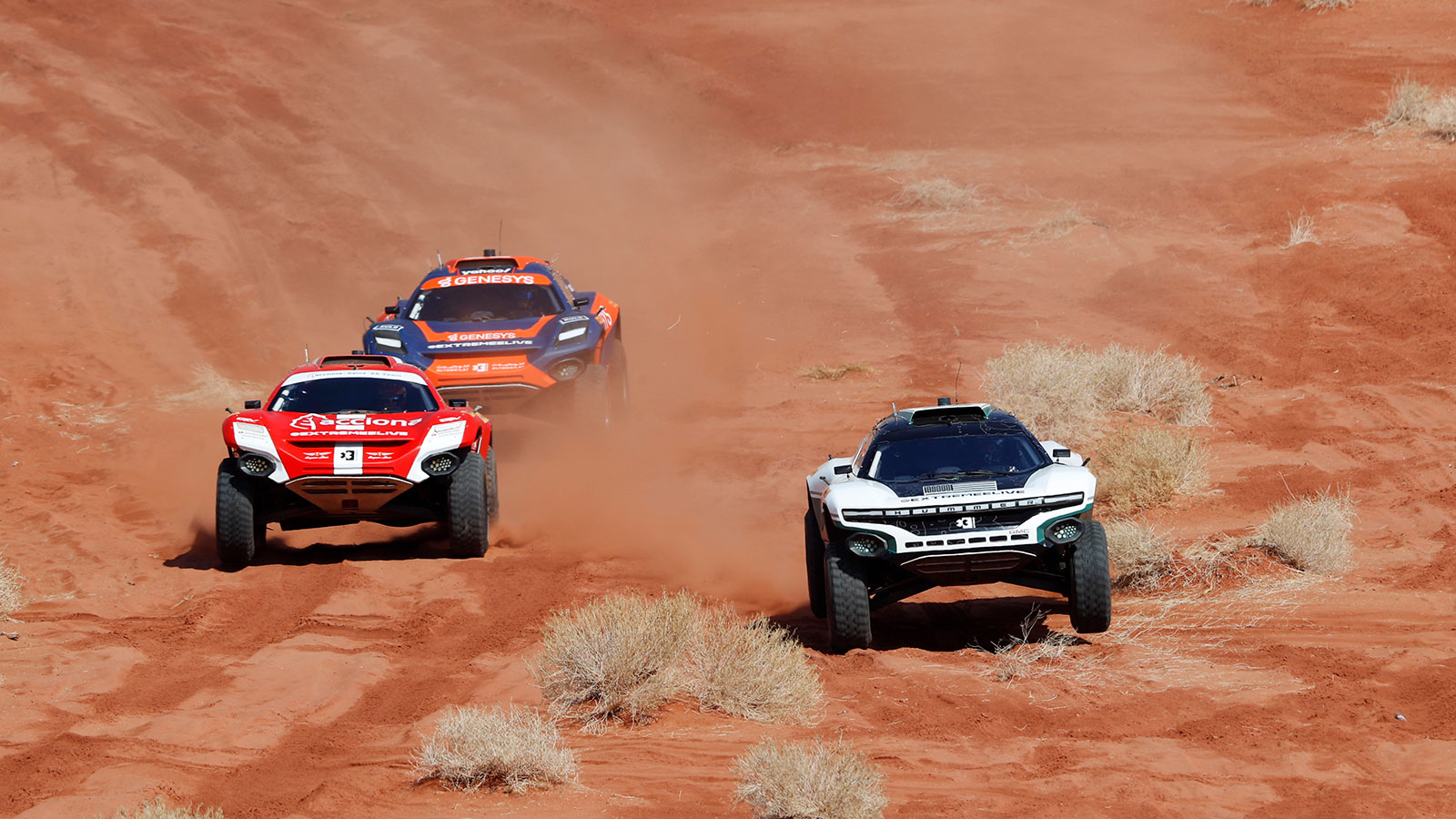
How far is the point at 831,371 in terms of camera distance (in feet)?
67.9

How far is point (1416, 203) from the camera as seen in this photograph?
2361 centimetres

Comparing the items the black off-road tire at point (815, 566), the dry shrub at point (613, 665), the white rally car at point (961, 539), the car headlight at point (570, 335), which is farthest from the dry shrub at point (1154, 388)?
the dry shrub at point (613, 665)

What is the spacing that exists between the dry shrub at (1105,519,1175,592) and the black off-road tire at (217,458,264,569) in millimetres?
6814

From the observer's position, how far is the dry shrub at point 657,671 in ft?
26.1

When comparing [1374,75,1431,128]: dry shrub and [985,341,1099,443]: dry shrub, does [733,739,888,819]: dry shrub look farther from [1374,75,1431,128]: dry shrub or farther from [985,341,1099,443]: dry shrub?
[1374,75,1431,128]: dry shrub

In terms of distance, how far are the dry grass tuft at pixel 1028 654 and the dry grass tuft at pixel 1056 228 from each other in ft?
54.0

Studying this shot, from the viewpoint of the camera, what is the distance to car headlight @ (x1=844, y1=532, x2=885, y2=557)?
29.9 feet

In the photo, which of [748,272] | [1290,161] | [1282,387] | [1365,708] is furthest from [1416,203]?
[1365,708]

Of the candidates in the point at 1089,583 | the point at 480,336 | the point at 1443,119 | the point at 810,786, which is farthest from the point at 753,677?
the point at 1443,119

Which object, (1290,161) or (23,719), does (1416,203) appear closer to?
(1290,161)

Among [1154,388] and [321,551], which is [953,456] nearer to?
[321,551]

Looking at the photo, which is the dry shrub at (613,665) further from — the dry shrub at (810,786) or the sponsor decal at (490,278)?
the sponsor decal at (490,278)

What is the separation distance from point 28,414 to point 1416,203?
824 inches

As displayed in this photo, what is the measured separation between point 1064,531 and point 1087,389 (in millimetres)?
8601
